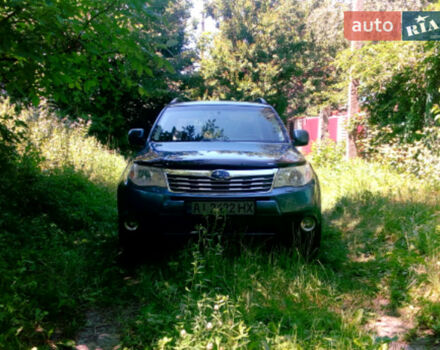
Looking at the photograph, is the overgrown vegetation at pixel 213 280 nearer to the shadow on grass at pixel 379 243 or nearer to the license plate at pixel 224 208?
the shadow on grass at pixel 379 243

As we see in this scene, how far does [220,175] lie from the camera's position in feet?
11.7

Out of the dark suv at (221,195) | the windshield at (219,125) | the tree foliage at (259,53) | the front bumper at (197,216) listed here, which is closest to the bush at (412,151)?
the windshield at (219,125)

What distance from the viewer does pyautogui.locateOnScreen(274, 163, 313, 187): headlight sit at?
12.0 ft

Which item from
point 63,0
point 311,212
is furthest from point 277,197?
point 63,0

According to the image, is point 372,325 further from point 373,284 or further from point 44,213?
point 44,213

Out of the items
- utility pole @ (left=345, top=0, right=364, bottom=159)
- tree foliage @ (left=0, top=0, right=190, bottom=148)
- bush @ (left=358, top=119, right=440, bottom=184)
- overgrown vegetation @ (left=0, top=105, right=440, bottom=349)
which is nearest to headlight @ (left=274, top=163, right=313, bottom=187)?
overgrown vegetation @ (left=0, top=105, right=440, bottom=349)

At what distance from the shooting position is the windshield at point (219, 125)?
456 cm

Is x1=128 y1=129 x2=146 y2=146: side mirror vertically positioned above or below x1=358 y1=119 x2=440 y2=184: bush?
above

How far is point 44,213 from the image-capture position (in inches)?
202

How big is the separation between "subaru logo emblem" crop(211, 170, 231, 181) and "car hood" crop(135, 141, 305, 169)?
47 millimetres

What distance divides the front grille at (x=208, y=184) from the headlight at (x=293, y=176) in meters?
0.12

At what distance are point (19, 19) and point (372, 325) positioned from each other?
314cm

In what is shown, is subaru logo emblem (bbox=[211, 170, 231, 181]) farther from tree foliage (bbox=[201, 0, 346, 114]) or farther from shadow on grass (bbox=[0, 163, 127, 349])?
tree foliage (bbox=[201, 0, 346, 114])

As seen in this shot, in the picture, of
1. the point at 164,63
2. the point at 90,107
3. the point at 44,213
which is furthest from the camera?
the point at 90,107
